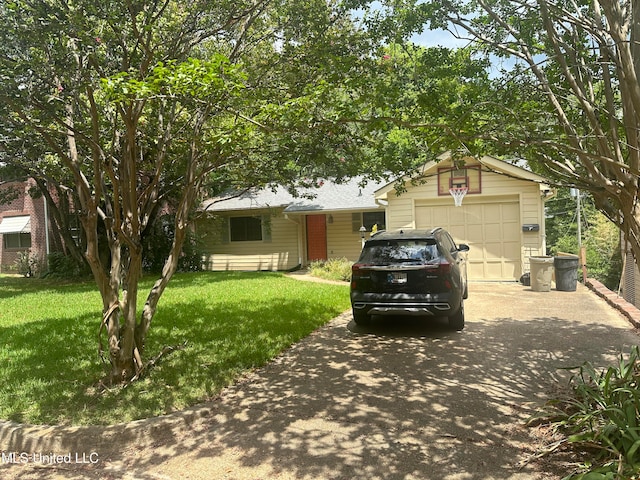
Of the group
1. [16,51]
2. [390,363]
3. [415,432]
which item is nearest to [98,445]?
[415,432]

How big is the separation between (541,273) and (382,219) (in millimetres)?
7737

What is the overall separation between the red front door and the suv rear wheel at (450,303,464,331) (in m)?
11.9

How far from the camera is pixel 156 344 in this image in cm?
659

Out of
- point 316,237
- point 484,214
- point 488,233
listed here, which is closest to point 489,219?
point 484,214

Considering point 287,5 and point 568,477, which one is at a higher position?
point 287,5

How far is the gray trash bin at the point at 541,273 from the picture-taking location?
11.3 metres

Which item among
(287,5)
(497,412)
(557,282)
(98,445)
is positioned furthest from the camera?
(557,282)

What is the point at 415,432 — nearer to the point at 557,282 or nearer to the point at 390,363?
the point at 390,363

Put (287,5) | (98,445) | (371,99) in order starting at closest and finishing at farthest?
(98,445) → (371,99) → (287,5)

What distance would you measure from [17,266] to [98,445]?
72.5 feet

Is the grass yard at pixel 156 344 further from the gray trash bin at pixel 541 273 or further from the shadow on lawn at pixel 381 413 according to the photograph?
the gray trash bin at pixel 541 273

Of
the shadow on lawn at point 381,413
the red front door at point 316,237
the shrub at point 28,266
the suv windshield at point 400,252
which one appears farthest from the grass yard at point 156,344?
the shrub at point 28,266

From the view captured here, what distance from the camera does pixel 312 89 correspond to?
4.90m

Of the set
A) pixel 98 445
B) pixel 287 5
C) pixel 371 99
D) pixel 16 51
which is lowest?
pixel 98 445
